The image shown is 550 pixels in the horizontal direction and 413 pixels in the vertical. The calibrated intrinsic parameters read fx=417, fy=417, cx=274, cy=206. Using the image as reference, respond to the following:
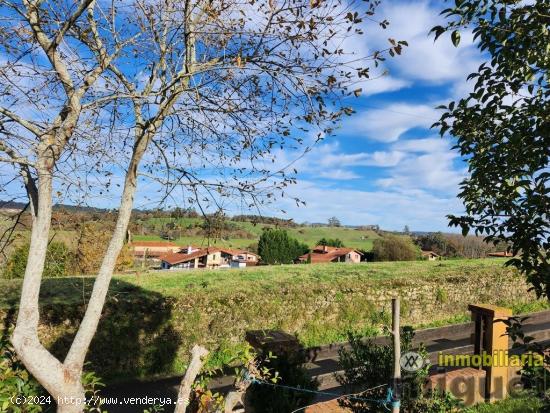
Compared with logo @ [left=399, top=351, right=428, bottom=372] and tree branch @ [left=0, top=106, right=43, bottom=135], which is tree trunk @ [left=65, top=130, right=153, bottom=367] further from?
logo @ [left=399, top=351, right=428, bottom=372]

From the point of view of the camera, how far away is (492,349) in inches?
289

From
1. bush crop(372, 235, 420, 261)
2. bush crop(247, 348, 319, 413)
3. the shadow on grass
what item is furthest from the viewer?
bush crop(372, 235, 420, 261)

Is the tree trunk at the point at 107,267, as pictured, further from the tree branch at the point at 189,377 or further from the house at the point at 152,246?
the tree branch at the point at 189,377

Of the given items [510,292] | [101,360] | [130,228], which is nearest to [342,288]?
[101,360]

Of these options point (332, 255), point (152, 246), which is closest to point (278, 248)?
point (332, 255)

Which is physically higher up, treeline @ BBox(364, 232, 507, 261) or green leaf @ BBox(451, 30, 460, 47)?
green leaf @ BBox(451, 30, 460, 47)

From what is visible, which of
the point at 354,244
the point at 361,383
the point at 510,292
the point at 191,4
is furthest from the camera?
the point at 354,244

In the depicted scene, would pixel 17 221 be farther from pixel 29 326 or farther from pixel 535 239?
pixel 535 239

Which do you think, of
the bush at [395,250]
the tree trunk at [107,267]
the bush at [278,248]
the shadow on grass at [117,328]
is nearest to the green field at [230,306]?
the shadow on grass at [117,328]

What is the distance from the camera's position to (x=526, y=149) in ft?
10.1

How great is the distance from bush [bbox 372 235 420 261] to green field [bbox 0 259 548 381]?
26340mm

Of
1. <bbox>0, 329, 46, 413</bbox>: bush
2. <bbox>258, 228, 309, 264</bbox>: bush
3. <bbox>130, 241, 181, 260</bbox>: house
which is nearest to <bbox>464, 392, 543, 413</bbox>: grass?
<bbox>130, 241, 181, 260</bbox>: house

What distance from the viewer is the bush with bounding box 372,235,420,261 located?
43.8m

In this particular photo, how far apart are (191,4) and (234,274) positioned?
1142 cm
